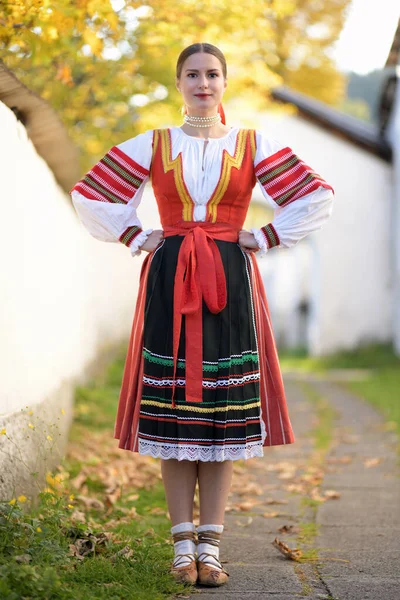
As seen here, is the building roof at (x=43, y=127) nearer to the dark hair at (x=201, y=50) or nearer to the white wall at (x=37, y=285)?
the white wall at (x=37, y=285)

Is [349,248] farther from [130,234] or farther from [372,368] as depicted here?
[130,234]

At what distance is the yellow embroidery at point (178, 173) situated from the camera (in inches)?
117

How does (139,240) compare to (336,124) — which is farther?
(336,124)

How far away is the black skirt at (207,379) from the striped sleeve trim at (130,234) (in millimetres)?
99

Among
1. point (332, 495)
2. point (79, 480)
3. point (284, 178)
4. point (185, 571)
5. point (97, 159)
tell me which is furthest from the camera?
point (97, 159)

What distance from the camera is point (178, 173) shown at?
2.98m

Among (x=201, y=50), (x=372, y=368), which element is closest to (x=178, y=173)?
(x=201, y=50)

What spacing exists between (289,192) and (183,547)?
1229 mm

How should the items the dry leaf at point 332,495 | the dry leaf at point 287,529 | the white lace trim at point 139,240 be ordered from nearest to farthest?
the white lace trim at point 139,240
the dry leaf at point 287,529
the dry leaf at point 332,495

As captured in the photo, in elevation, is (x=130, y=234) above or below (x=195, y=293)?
above

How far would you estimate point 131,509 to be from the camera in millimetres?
3879

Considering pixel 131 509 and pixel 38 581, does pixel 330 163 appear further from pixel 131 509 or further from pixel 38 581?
pixel 38 581

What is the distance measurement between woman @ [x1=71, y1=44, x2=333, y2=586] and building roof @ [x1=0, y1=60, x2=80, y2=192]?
72cm

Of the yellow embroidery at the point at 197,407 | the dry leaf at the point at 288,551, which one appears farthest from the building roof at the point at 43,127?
the dry leaf at the point at 288,551
